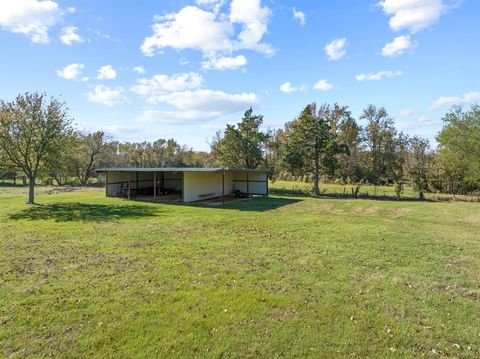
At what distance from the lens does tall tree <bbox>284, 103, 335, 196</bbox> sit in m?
23.1

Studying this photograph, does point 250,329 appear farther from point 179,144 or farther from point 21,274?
point 179,144

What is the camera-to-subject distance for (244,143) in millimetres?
26484

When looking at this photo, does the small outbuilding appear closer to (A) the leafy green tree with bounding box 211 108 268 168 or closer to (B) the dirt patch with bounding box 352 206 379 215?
(A) the leafy green tree with bounding box 211 108 268 168

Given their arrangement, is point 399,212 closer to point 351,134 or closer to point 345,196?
point 345,196

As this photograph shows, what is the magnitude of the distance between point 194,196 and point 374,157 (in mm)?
23368

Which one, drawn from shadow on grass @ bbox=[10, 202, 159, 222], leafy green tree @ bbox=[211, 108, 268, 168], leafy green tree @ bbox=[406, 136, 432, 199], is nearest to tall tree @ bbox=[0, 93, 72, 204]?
shadow on grass @ bbox=[10, 202, 159, 222]

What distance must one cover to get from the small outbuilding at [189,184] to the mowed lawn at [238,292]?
8.70 m

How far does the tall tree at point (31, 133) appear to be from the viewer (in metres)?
15.8

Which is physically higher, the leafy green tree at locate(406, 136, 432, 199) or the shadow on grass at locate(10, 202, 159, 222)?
the leafy green tree at locate(406, 136, 432, 199)

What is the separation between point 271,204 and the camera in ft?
55.6

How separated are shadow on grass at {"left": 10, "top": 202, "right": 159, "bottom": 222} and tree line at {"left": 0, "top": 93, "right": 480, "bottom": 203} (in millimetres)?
3431

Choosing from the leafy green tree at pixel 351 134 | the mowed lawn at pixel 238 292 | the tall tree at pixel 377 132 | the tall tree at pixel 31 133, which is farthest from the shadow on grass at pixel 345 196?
the tall tree at pixel 31 133

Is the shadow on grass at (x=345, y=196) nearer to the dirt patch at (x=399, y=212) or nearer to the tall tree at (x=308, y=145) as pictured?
the tall tree at (x=308, y=145)

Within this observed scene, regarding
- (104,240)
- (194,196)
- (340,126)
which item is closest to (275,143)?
(340,126)
